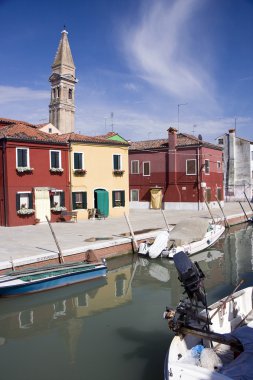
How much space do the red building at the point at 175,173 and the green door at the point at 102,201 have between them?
813 cm

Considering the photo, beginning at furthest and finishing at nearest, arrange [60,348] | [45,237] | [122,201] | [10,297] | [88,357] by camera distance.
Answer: [122,201], [45,237], [10,297], [60,348], [88,357]

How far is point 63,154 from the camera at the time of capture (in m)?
23.1

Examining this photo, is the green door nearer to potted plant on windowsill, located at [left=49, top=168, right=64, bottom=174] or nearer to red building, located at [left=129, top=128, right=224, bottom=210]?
potted plant on windowsill, located at [left=49, top=168, right=64, bottom=174]

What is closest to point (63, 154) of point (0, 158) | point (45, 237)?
point (0, 158)

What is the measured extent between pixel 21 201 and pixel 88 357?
14850 mm

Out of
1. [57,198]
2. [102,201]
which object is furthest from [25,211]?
[102,201]

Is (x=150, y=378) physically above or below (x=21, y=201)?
below

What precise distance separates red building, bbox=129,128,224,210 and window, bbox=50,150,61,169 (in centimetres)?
1157

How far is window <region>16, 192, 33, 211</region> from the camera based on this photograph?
67.5 ft

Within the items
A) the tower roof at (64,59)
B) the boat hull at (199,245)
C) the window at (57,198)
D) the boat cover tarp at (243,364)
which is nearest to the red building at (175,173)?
the boat hull at (199,245)

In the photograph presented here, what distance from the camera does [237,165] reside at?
41.6 meters

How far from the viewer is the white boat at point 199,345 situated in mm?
5055

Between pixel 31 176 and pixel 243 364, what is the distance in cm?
1798

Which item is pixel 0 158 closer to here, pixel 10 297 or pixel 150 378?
pixel 10 297
